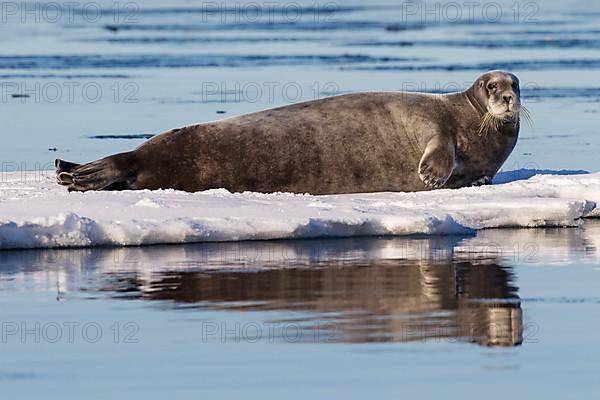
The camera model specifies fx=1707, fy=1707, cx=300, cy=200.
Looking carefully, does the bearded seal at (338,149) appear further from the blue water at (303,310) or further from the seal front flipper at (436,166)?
the blue water at (303,310)

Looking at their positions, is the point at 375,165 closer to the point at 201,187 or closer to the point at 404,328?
the point at 201,187

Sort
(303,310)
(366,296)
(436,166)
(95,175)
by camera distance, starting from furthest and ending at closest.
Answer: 1. (436,166)
2. (95,175)
3. (366,296)
4. (303,310)

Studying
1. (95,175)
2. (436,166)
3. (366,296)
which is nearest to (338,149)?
(436,166)

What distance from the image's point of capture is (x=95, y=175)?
37.8 ft

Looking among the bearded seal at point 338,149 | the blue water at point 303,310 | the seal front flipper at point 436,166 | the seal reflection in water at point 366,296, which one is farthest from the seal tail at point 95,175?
the seal reflection in water at point 366,296

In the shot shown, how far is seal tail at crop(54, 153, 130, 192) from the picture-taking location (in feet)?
37.5

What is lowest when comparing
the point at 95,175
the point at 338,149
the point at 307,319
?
the point at 307,319

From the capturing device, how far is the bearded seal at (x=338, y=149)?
11.8 metres

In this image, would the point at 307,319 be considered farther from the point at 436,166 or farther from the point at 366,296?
the point at 436,166

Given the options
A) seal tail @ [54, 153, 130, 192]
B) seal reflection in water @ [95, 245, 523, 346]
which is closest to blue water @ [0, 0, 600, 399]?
Answer: seal reflection in water @ [95, 245, 523, 346]

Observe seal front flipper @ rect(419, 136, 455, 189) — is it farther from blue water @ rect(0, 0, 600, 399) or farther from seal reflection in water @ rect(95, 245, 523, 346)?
seal reflection in water @ rect(95, 245, 523, 346)

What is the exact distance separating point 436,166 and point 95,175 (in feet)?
7.75

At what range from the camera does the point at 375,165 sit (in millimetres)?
12055

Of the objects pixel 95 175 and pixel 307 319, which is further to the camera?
pixel 95 175
